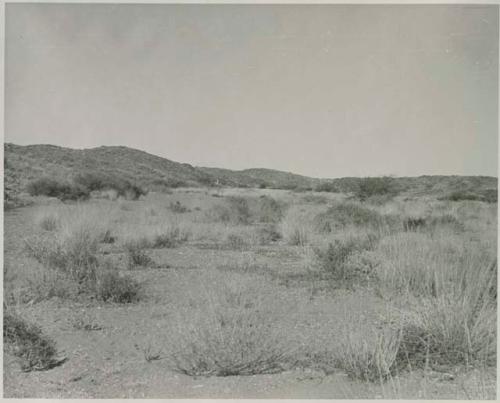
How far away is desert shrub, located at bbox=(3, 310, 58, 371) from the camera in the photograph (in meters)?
3.92

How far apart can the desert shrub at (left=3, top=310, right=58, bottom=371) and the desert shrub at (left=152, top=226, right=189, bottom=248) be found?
4.18 metres

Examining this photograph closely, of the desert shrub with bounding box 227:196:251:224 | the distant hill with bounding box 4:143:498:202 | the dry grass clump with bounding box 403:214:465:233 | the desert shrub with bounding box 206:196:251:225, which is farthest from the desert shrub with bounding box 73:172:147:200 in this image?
the dry grass clump with bounding box 403:214:465:233

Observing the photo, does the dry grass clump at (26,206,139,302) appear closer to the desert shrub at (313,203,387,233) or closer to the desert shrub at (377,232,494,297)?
the desert shrub at (377,232,494,297)

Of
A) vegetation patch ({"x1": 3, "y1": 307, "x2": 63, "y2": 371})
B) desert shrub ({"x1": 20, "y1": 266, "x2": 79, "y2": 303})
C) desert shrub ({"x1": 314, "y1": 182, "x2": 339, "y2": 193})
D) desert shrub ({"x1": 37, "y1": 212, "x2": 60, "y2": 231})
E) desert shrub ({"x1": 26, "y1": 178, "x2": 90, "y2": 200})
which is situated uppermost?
desert shrub ({"x1": 314, "y1": 182, "x2": 339, "y2": 193})

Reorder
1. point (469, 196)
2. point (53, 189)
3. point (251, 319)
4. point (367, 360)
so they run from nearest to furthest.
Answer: point (367, 360) < point (251, 319) < point (53, 189) < point (469, 196)

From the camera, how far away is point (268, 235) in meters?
9.90

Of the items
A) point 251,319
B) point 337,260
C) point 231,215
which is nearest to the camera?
point 251,319

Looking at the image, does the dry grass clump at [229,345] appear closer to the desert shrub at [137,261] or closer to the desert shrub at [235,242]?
the desert shrub at [137,261]

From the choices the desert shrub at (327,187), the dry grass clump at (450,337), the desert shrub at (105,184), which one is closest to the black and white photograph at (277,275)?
the dry grass clump at (450,337)

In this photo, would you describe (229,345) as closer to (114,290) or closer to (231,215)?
(114,290)

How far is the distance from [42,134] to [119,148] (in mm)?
34827

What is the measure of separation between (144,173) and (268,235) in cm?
3179

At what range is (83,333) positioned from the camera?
4.52 metres

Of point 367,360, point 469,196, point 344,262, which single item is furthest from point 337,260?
point 469,196
